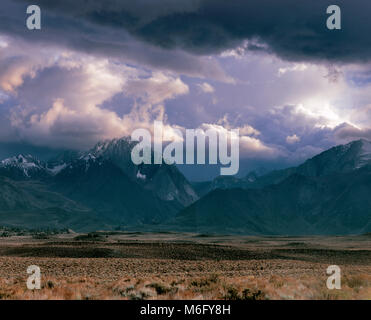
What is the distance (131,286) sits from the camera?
2708 centimetres

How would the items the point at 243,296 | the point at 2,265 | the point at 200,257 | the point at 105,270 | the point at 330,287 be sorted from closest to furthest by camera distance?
the point at 243,296 < the point at 330,287 < the point at 105,270 < the point at 2,265 < the point at 200,257

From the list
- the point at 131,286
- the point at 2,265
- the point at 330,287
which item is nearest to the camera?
the point at 330,287

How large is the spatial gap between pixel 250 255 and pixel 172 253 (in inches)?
583

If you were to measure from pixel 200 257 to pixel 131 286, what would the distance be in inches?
2284
